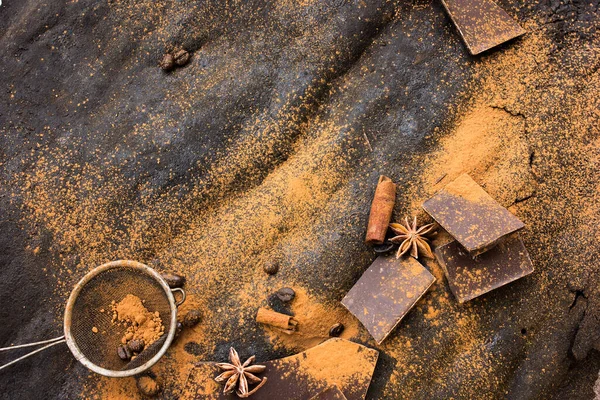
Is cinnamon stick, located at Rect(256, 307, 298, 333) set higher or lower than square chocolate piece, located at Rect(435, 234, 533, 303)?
higher

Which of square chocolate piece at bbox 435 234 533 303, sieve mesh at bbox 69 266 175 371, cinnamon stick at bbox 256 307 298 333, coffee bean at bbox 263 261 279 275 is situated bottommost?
square chocolate piece at bbox 435 234 533 303

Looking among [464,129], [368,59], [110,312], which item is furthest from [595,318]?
[110,312]

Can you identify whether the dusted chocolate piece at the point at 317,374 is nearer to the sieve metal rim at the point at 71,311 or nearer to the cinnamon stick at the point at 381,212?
the sieve metal rim at the point at 71,311

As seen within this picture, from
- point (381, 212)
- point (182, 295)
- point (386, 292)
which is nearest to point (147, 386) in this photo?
point (182, 295)

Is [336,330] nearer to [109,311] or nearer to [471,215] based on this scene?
[471,215]

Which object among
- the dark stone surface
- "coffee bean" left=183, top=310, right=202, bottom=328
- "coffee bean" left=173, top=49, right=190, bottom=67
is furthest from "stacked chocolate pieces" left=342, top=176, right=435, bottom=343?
"coffee bean" left=173, top=49, right=190, bottom=67

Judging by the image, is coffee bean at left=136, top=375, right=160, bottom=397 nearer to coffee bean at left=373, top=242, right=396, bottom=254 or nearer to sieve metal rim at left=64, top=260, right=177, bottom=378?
sieve metal rim at left=64, top=260, right=177, bottom=378
